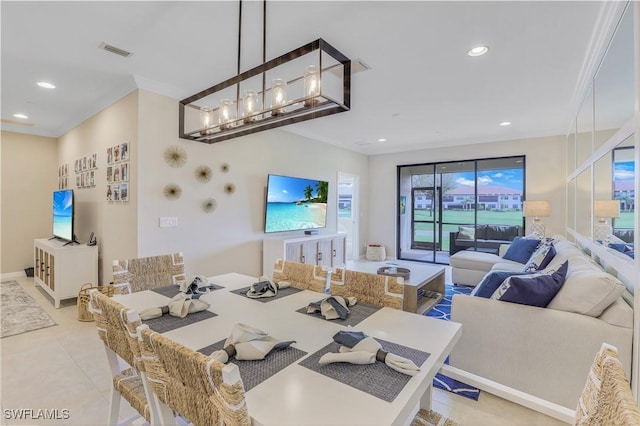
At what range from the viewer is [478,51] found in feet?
8.84

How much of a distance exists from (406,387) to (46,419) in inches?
92.6

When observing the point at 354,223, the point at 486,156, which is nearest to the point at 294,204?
the point at 354,223

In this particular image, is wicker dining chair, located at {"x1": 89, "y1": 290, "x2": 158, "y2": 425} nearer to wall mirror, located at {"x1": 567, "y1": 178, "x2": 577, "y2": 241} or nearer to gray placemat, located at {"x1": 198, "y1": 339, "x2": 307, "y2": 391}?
gray placemat, located at {"x1": 198, "y1": 339, "x2": 307, "y2": 391}

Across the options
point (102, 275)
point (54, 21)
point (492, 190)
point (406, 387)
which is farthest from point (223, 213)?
point (492, 190)

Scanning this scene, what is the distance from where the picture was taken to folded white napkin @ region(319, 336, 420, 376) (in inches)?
41.2

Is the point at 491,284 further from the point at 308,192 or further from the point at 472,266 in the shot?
the point at 308,192

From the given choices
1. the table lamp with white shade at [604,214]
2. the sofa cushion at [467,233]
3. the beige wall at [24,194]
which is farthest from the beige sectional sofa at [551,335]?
the beige wall at [24,194]

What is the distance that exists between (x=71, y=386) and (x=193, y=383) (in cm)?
218

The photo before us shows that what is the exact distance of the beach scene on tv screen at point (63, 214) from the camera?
13.9 ft

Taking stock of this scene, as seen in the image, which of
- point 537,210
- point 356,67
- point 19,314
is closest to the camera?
point 356,67

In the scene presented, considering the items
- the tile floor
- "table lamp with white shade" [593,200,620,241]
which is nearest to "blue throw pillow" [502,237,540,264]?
"table lamp with white shade" [593,200,620,241]

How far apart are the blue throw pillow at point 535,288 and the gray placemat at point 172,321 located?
197cm

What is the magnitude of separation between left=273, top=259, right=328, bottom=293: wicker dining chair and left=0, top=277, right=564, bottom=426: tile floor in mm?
1133

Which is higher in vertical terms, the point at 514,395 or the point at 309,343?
the point at 309,343
